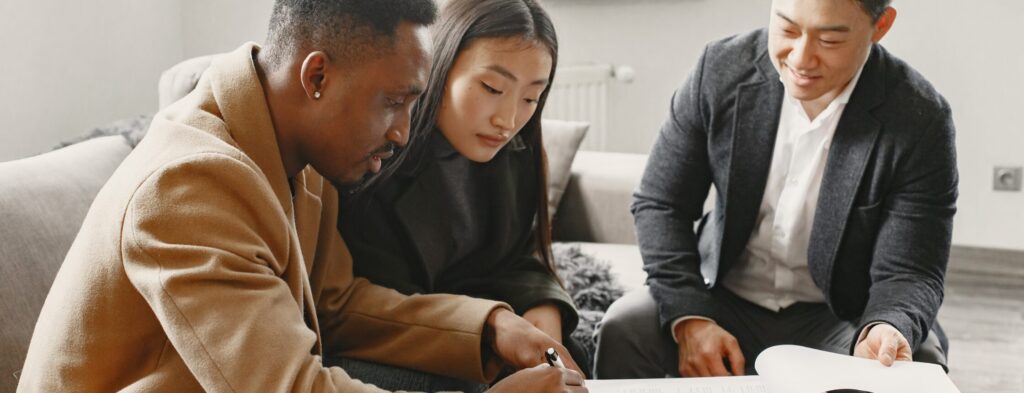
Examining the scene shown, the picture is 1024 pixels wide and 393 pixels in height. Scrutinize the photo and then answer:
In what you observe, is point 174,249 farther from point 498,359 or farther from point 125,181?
point 498,359

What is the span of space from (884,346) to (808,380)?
19 centimetres

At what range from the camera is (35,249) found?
4.42 ft

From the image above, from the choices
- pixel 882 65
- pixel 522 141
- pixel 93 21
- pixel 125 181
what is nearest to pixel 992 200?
pixel 882 65

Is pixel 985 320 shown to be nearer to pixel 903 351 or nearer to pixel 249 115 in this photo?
pixel 903 351

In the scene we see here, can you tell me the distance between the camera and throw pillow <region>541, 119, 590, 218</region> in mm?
2488

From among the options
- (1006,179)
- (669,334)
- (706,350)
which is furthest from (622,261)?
(1006,179)

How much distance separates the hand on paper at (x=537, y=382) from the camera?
983 mm

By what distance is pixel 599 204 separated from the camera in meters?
2.52

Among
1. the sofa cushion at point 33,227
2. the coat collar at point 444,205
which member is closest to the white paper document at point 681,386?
the coat collar at point 444,205

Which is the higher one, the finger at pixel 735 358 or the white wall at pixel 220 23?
the finger at pixel 735 358

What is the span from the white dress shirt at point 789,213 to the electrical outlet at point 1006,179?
6.59 ft

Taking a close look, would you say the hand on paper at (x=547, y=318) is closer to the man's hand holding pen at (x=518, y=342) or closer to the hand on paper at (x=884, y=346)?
the man's hand holding pen at (x=518, y=342)

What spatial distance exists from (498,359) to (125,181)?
→ 1.84ft

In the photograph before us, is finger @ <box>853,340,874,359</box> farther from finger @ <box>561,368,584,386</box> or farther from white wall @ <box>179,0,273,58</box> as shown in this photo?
white wall @ <box>179,0,273,58</box>
